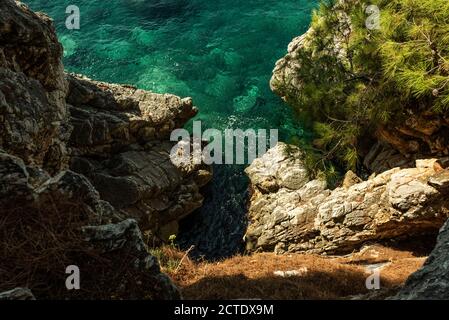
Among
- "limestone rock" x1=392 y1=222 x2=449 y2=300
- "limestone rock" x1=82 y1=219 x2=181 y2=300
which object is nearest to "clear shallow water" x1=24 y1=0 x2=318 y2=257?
"limestone rock" x1=82 y1=219 x2=181 y2=300

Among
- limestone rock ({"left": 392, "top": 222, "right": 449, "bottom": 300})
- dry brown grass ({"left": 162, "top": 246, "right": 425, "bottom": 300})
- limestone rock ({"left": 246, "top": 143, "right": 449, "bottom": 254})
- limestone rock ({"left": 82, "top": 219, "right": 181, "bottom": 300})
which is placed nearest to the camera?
limestone rock ({"left": 392, "top": 222, "right": 449, "bottom": 300})

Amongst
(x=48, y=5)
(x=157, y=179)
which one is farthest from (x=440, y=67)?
(x=48, y=5)

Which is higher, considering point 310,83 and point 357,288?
point 310,83

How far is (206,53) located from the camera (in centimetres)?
2769

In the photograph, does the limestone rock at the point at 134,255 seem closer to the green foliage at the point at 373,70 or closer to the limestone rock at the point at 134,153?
the green foliage at the point at 373,70

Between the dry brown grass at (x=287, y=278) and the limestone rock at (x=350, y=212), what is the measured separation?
914 mm

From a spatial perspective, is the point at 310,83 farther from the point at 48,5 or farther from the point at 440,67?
the point at 48,5

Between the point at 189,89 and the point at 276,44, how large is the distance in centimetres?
642

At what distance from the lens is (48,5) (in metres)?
31.9

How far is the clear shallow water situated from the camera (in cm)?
2247

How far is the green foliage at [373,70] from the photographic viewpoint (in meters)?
11.6

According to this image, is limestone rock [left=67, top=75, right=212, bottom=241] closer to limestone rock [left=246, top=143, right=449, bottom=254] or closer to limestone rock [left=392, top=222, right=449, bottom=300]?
limestone rock [left=246, top=143, right=449, bottom=254]

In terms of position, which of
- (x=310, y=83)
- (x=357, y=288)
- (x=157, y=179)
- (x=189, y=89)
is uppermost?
(x=189, y=89)

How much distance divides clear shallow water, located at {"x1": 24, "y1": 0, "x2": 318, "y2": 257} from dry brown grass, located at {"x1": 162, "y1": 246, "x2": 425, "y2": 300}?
6686 millimetres
